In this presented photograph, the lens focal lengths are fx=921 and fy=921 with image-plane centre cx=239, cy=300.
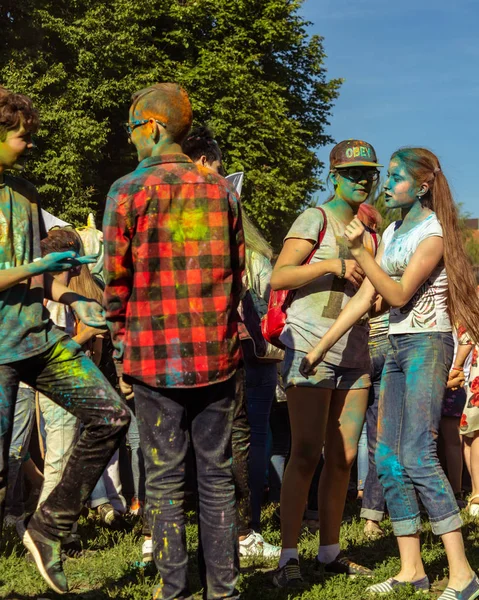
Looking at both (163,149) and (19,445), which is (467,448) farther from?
(163,149)

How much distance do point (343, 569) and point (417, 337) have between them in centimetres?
139

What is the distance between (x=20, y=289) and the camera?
13.5 ft

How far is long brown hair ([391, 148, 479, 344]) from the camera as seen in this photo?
454 cm

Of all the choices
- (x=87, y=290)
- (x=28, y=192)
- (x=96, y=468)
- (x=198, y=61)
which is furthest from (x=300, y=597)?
(x=198, y=61)

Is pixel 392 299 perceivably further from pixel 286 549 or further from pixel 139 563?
pixel 139 563

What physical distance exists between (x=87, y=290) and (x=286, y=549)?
2.38 meters

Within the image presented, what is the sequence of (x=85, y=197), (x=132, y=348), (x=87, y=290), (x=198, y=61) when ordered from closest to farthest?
(x=132, y=348), (x=87, y=290), (x=85, y=197), (x=198, y=61)

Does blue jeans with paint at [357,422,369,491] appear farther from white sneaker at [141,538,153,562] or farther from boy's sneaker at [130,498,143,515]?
white sneaker at [141,538,153,562]

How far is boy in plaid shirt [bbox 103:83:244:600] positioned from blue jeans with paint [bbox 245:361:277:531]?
2.26 metres

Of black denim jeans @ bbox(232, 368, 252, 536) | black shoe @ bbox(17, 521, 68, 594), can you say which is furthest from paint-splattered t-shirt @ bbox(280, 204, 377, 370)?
black shoe @ bbox(17, 521, 68, 594)

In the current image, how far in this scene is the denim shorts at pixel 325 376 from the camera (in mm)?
4836

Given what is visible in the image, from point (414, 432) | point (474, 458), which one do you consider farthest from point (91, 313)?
point (474, 458)

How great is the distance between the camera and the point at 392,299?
14.6 feet

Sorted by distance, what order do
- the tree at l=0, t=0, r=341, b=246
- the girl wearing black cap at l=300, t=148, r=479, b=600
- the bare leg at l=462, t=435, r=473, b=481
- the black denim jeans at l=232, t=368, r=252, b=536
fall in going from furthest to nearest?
1. the tree at l=0, t=0, r=341, b=246
2. the bare leg at l=462, t=435, r=473, b=481
3. the black denim jeans at l=232, t=368, r=252, b=536
4. the girl wearing black cap at l=300, t=148, r=479, b=600
